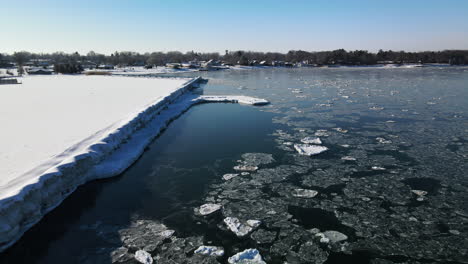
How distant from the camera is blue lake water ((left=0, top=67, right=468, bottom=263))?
5.45 meters

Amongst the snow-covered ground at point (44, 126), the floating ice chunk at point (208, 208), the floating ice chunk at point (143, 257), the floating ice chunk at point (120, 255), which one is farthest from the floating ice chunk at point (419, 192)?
the snow-covered ground at point (44, 126)

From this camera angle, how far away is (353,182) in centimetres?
822

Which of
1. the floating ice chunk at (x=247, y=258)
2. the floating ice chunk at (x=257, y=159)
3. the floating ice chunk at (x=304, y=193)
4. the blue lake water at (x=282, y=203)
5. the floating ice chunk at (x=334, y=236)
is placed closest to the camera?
the floating ice chunk at (x=247, y=258)

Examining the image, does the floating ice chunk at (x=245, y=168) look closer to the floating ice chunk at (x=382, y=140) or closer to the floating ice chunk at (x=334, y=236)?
the floating ice chunk at (x=334, y=236)

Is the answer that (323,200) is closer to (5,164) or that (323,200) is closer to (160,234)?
(160,234)

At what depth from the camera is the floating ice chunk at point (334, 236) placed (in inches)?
224

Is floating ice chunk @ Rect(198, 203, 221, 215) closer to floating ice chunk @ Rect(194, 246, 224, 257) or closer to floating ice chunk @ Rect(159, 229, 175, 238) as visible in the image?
floating ice chunk @ Rect(159, 229, 175, 238)

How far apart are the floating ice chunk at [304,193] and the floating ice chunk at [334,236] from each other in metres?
1.60

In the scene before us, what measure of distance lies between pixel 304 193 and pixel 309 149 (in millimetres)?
3554

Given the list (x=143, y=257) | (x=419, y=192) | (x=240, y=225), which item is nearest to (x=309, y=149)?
(x=419, y=192)

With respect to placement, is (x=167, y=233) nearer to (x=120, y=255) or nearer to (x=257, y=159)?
(x=120, y=255)

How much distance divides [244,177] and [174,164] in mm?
2764

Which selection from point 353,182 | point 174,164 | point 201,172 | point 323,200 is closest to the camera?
point 323,200

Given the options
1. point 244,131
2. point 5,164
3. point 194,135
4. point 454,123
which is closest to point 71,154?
point 5,164
